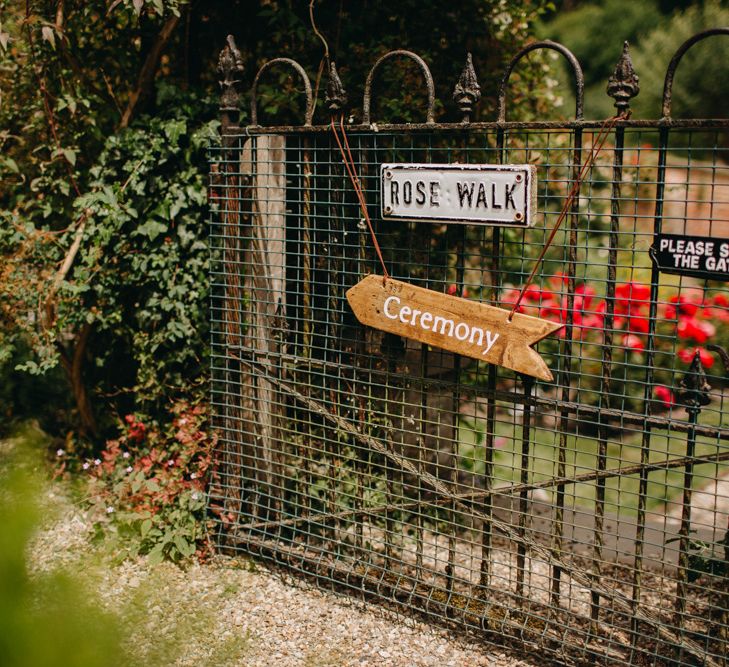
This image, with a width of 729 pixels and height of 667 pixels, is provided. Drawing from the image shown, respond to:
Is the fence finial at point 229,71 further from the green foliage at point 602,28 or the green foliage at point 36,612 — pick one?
the green foliage at point 602,28

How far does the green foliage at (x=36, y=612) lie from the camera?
0.81 metres

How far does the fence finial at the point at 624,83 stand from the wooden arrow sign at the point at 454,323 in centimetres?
87

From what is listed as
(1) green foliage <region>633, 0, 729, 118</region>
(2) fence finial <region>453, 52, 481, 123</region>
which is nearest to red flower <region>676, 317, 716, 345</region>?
(2) fence finial <region>453, 52, 481, 123</region>

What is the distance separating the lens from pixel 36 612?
83cm

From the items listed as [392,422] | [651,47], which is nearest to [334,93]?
[392,422]

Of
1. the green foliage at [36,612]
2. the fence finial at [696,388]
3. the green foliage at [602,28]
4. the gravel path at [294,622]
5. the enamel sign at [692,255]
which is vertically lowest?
the gravel path at [294,622]

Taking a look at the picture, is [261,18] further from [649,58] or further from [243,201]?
Result: [649,58]

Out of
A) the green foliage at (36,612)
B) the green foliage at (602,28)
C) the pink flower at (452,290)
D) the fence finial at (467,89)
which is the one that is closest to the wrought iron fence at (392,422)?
the fence finial at (467,89)

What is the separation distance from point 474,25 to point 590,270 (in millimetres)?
3588

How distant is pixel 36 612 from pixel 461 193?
2693 millimetres

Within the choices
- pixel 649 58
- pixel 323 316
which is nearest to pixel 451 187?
pixel 323 316

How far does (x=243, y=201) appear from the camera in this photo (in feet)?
13.6

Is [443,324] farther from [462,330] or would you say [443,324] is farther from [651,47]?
[651,47]

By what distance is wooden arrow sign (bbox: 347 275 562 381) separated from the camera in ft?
10.2
